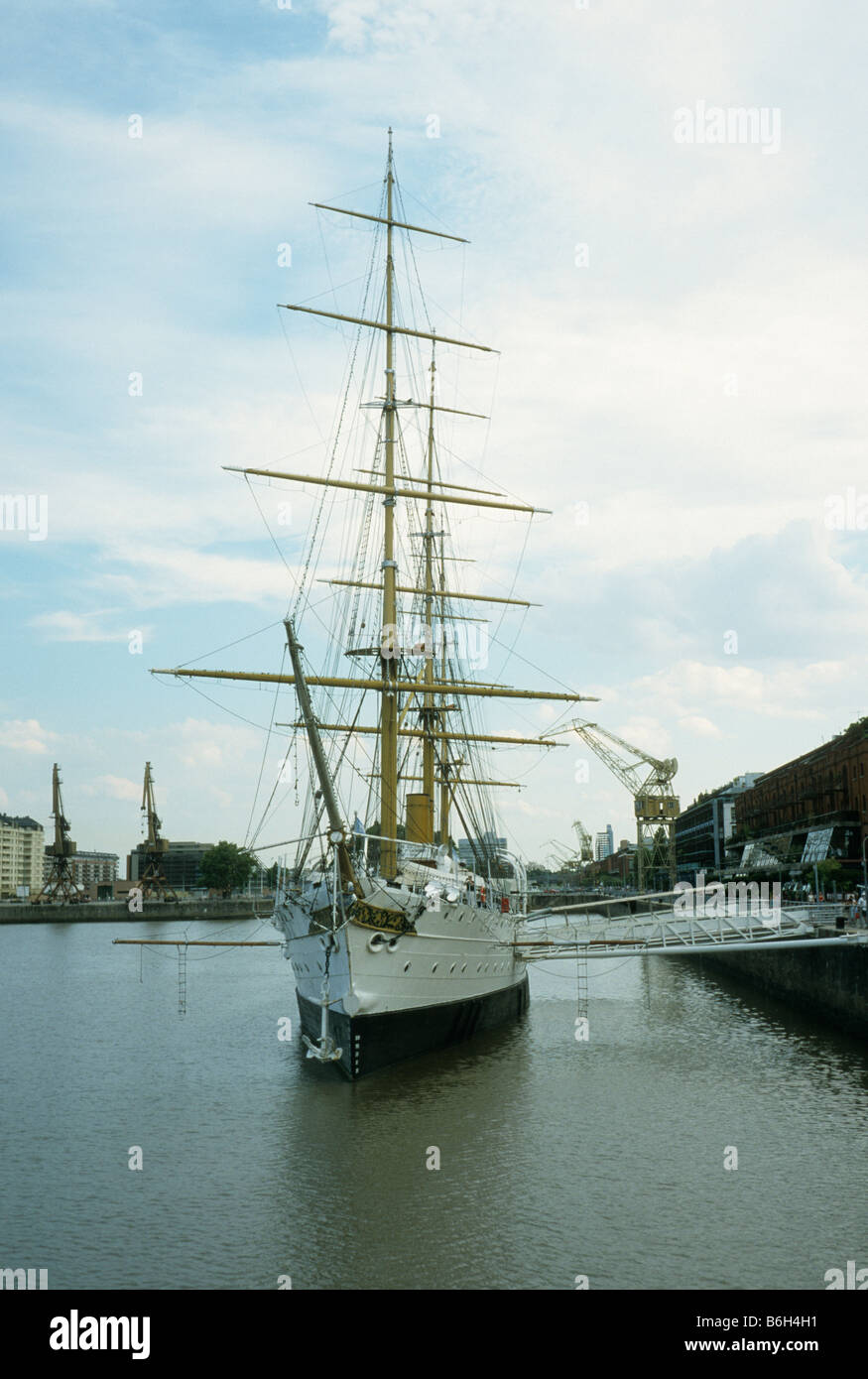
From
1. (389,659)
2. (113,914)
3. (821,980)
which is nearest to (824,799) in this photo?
(821,980)

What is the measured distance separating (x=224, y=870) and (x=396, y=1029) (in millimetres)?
151592

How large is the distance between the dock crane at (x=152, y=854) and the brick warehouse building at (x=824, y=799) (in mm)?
83370

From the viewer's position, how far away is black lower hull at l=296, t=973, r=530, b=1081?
26.9 metres

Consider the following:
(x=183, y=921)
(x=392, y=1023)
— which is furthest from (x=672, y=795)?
(x=392, y=1023)

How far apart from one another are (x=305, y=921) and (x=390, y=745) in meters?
7.63

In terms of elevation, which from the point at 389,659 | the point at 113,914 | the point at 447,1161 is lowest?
the point at 113,914

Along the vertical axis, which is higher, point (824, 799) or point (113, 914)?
point (824, 799)

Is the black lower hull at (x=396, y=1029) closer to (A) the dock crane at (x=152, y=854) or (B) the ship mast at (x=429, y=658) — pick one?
(B) the ship mast at (x=429, y=658)

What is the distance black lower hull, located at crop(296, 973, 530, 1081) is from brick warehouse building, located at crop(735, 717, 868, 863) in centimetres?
4270

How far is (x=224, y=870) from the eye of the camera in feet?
573

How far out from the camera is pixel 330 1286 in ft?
49.3

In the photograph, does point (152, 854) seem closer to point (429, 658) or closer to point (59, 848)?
point (59, 848)

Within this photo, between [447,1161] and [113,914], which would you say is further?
[113,914]

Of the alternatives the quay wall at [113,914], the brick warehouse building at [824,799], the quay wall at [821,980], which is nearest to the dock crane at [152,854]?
the quay wall at [113,914]
